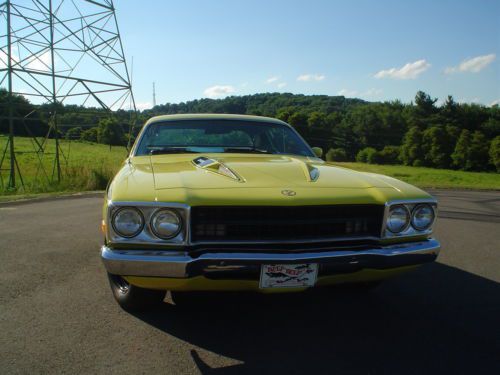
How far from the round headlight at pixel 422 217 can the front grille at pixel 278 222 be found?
31cm

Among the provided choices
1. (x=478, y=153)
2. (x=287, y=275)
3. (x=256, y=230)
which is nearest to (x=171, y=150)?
(x=256, y=230)

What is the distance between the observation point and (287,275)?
2295 millimetres

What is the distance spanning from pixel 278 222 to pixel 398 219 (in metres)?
0.84

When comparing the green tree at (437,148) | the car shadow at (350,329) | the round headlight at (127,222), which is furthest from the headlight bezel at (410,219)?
the green tree at (437,148)

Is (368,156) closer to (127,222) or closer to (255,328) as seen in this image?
(255,328)

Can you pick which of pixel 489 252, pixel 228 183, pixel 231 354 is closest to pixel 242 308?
pixel 231 354

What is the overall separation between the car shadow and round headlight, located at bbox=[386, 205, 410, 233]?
0.74 metres

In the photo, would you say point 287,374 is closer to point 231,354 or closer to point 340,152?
point 231,354

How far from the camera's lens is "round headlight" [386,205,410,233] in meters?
2.59

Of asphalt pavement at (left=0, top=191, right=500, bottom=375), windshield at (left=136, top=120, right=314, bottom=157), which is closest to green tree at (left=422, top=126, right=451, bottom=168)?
asphalt pavement at (left=0, top=191, right=500, bottom=375)

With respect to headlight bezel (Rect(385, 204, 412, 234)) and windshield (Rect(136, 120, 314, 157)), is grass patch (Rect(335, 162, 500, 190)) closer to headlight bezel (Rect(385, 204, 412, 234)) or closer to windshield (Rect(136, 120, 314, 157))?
windshield (Rect(136, 120, 314, 157))

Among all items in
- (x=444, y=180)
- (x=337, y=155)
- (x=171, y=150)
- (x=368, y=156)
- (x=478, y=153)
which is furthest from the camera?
(x=337, y=155)

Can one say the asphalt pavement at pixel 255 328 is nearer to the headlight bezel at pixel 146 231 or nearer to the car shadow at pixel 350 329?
the car shadow at pixel 350 329

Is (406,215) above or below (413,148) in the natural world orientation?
above
